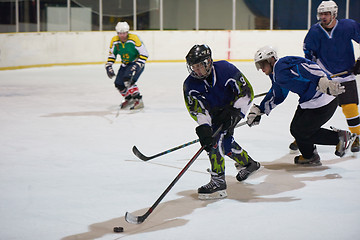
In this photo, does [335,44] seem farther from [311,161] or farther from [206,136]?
[206,136]

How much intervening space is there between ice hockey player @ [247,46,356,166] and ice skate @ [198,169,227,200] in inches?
23.7

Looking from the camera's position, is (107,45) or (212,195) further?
(107,45)

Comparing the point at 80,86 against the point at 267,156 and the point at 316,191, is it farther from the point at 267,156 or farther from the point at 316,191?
the point at 316,191

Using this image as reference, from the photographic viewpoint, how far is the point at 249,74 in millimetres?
10805

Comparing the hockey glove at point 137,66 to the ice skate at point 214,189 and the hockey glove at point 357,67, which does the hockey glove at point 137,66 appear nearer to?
the hockey glove at point 357,67

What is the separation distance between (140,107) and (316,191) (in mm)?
3813

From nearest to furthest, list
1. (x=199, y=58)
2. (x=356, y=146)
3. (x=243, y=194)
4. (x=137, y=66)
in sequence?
(x=199, y=58) → (x=243, y=194) → (x=356, y=146) → (x=137, y=66)

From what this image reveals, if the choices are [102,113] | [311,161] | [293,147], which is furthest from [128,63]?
[311,161]

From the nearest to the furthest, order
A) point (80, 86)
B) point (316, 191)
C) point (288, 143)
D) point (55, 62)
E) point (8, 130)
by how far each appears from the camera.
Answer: point (316, 191) → point (288, 143) → point (8, 130) → point (80, 86) → point (55, 62)

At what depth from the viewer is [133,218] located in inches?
115

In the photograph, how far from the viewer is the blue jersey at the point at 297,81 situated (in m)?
3.73

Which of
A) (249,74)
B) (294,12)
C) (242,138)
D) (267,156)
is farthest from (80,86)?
(294,12)

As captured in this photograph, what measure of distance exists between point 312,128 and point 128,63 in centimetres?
359

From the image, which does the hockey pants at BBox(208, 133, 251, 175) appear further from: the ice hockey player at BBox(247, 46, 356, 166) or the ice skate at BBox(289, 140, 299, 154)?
the ice skate at BBox(289, 140, 299, 154)
